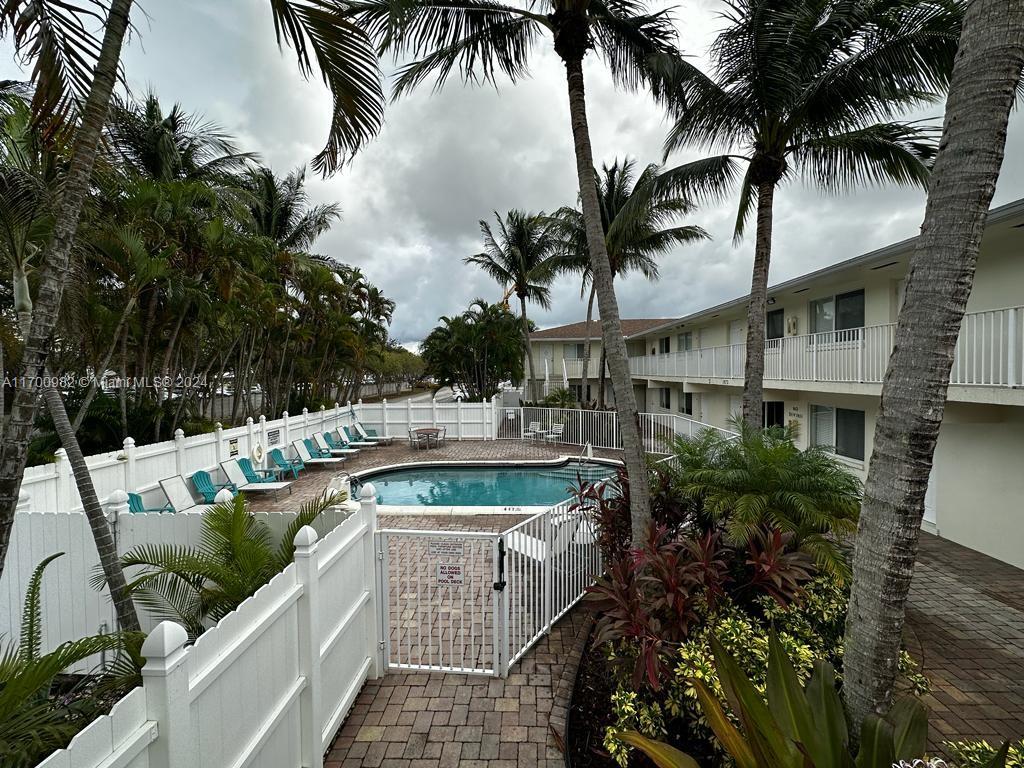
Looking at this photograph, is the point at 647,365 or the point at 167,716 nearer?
the point at 167,716

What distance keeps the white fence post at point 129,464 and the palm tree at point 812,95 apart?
11246 millimetres

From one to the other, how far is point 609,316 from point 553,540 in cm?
263

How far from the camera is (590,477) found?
565 inches

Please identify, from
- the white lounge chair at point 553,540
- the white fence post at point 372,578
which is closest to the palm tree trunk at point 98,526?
the white fence post at point 372,578

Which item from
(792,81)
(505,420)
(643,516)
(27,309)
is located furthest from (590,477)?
(27,309)

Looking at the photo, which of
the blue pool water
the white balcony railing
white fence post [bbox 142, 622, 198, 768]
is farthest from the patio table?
white fence post [bbox 142, 622, 198, 768]

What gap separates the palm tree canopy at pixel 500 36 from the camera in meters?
5.25

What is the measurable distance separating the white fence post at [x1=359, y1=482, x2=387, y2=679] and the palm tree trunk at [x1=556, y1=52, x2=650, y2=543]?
2618 millimetres

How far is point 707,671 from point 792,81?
319 inches

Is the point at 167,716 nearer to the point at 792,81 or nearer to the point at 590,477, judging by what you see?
the point at 792,81

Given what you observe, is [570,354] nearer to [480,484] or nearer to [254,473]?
[480,484]

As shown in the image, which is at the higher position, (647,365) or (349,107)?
(349,107)

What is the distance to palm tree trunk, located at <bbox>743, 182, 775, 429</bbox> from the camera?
788 centimetres

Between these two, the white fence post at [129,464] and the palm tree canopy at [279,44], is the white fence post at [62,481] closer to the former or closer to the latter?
the white fence post at [129,464]
